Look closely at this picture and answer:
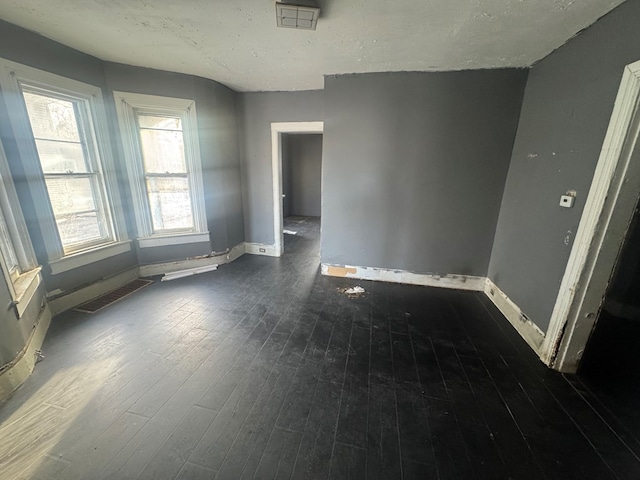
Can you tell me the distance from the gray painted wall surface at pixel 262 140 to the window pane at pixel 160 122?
0.97 metres

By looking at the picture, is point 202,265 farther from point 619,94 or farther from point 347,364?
point 619,94

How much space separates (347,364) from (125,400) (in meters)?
1.52

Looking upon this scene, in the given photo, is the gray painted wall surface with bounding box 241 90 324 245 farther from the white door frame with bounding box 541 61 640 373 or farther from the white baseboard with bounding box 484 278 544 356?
the white baseboard with bounding box 484 278 544 356

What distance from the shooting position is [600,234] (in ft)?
5.52

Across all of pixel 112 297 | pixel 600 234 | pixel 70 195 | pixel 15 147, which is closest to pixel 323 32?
pixel 600 234

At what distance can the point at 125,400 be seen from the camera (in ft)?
5.42

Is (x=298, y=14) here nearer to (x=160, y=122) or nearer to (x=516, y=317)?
(x=160, y=122)

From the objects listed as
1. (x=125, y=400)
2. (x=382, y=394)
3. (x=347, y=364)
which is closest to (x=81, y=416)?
(x=125, y=400)

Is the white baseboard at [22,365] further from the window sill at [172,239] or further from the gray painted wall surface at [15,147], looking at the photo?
the window sill at [172,239]

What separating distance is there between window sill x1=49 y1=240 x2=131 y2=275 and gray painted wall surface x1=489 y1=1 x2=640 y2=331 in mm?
4458

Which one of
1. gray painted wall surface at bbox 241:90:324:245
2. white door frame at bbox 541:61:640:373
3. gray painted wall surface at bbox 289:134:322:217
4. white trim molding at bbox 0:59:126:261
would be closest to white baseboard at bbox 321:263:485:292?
white door frame at bbox 541:61:640:373

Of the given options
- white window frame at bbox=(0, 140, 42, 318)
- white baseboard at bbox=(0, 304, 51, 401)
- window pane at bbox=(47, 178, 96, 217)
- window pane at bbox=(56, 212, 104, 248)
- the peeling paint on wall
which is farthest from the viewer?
the peeling paint on wall

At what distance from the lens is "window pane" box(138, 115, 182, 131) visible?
125 inches

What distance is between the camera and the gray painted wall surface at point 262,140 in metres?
3.71
